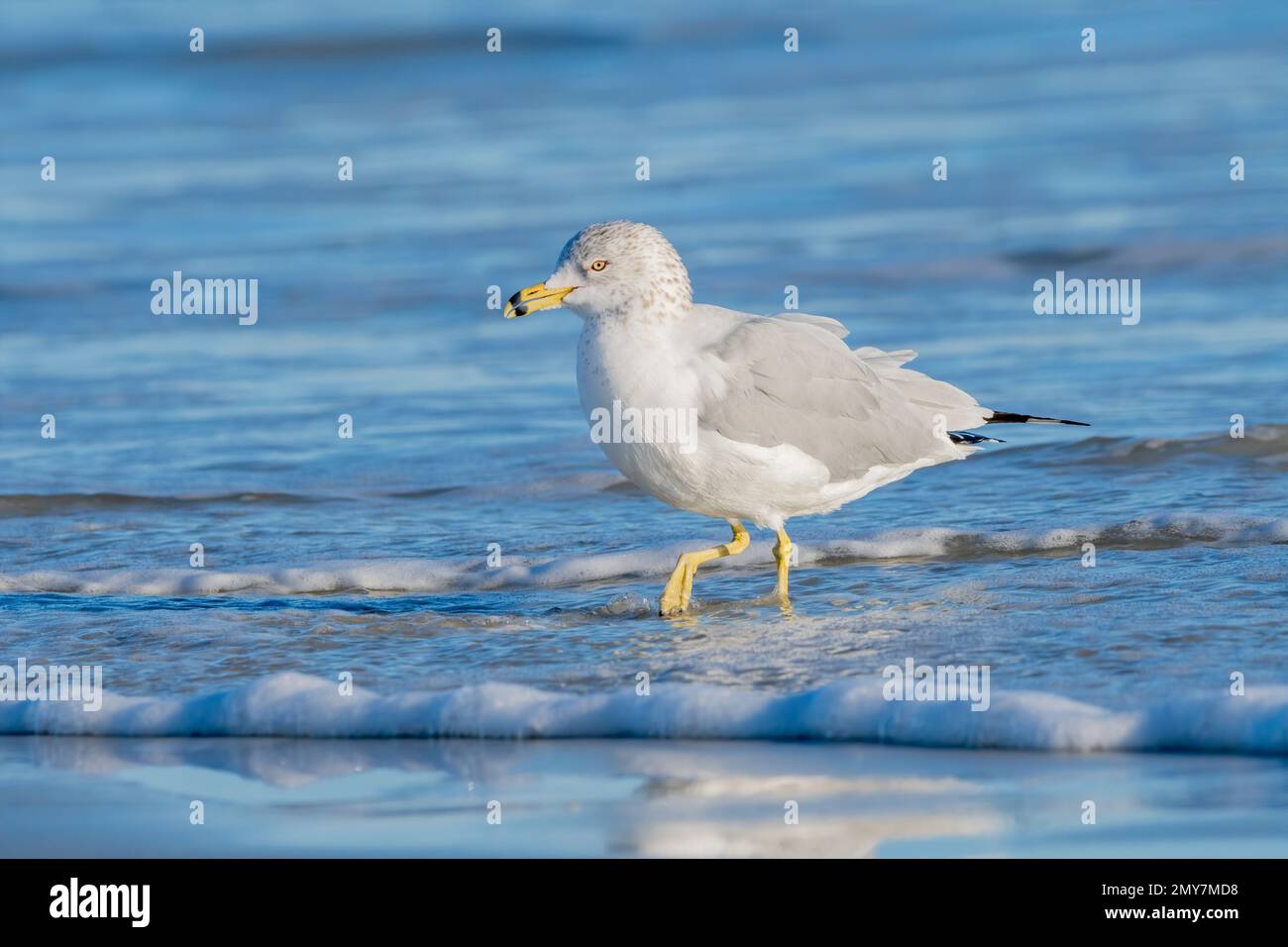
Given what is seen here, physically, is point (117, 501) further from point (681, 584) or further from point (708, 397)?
point (708, 397)

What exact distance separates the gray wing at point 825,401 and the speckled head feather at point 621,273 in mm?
250

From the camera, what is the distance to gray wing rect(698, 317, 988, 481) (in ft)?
22.5

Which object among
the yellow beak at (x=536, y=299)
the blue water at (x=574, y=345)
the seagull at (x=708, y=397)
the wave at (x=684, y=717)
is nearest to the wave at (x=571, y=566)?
the blue water at (x=574, y=345)

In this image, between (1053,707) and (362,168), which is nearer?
(1053,707)

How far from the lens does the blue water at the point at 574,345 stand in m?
6.72

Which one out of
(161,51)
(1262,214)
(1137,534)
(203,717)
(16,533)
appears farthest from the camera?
(161,51)

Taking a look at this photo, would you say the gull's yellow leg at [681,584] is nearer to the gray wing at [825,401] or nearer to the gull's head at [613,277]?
the gray wing at [825,401]

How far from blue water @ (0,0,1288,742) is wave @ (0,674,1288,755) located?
213 millimetres

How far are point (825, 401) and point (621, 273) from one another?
899 mm

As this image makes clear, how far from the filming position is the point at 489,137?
24641 millimetres

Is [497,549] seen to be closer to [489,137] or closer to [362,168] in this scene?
[362,168]

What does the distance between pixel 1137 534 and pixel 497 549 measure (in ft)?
8.85

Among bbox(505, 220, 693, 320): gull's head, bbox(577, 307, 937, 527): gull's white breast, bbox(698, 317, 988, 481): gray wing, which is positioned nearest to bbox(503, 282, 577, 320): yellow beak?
bbox(505, 220, 693, 320): gull's head
